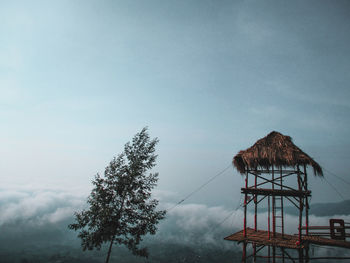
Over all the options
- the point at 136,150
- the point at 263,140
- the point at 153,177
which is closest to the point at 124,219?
the point at 153,177

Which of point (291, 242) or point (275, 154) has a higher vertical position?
point (275, 154)

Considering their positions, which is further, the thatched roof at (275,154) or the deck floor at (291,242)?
the thatched roof at (275,154)

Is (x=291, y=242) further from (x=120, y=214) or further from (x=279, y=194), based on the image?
(x=120, y=214)

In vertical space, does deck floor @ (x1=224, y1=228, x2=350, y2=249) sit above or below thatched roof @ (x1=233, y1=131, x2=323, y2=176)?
below

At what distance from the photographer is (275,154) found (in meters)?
14.8

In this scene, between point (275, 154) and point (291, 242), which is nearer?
point (291, 242)

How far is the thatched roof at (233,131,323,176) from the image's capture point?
46.3 feet

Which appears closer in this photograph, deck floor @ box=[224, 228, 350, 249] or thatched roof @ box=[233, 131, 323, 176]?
deck floor @ box=[224, 228, 350, 249]

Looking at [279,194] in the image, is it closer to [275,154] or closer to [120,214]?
[275,154]

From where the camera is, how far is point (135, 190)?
1544 centimetres

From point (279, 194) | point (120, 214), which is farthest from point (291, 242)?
point (120, 214)

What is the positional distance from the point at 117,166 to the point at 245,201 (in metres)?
10.0

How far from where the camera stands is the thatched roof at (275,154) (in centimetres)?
1412

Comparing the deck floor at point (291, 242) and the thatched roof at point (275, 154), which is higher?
the thatched roof at point (275, 154)
